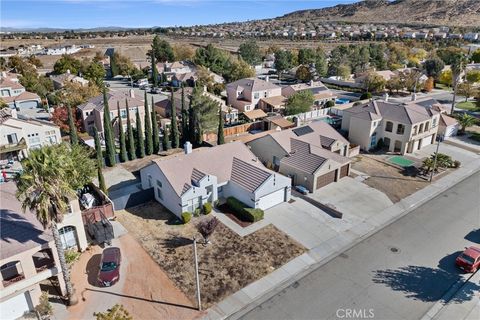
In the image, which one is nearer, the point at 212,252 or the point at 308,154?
the point at 212,252

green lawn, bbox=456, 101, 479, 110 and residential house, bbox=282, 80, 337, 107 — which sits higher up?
residential house, bbox=282, 80, 337, 107

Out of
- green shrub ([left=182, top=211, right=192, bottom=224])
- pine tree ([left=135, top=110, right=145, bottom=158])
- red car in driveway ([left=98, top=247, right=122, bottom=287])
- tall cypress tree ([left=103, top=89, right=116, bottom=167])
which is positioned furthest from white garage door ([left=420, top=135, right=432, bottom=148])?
red car in driveway ([left=98, top=247, right=122, bottom=287])

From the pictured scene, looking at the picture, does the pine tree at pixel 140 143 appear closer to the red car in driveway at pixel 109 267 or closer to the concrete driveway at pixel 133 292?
the concrete driveway at pixel 133 292

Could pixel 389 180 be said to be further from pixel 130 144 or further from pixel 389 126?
pixel 130 144

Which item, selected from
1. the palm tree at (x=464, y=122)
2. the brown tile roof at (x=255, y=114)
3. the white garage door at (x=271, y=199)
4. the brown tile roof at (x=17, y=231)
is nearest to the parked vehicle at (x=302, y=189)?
the white garage door at (x=271, y=199)

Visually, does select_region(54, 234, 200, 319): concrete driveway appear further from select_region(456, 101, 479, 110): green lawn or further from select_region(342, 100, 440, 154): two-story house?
select_region(456, 101, 479, 110): green lawn

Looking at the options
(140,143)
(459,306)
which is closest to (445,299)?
(459,306)

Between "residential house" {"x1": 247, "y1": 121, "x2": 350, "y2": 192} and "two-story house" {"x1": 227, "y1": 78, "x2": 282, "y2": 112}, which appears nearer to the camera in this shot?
"residential house" {"x1": 247, "y1": 121, "x2": 350, "y2": 192}

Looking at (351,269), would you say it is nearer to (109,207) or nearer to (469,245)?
(469,245)
